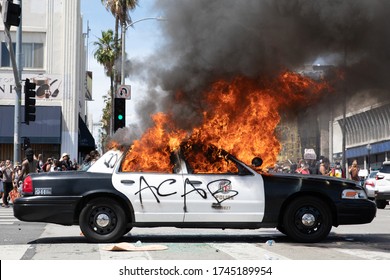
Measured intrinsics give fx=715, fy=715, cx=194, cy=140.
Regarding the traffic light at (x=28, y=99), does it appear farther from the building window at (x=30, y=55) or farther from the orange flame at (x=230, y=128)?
the orange flame at (x=230, y=128)

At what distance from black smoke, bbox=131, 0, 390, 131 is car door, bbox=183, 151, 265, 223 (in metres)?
1.00

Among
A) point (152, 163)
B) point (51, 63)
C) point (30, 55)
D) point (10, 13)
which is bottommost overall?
point (152, 163)

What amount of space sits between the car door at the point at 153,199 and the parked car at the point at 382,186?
44.5ft

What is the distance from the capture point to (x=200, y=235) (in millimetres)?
11766

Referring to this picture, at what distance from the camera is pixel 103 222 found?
1018 cm

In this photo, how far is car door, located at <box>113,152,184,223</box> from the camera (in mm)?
10195

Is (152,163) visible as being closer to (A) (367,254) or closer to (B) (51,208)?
(B) (51,208)

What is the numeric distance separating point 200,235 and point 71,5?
2484 cm

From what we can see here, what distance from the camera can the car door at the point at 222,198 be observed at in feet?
33.5

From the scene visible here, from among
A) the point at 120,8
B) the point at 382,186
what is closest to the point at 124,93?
the point at 382,186

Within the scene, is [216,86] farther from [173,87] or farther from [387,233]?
[387,233]

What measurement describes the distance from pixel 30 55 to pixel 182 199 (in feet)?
85.2

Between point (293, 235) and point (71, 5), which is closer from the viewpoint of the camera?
point (293, 235)
